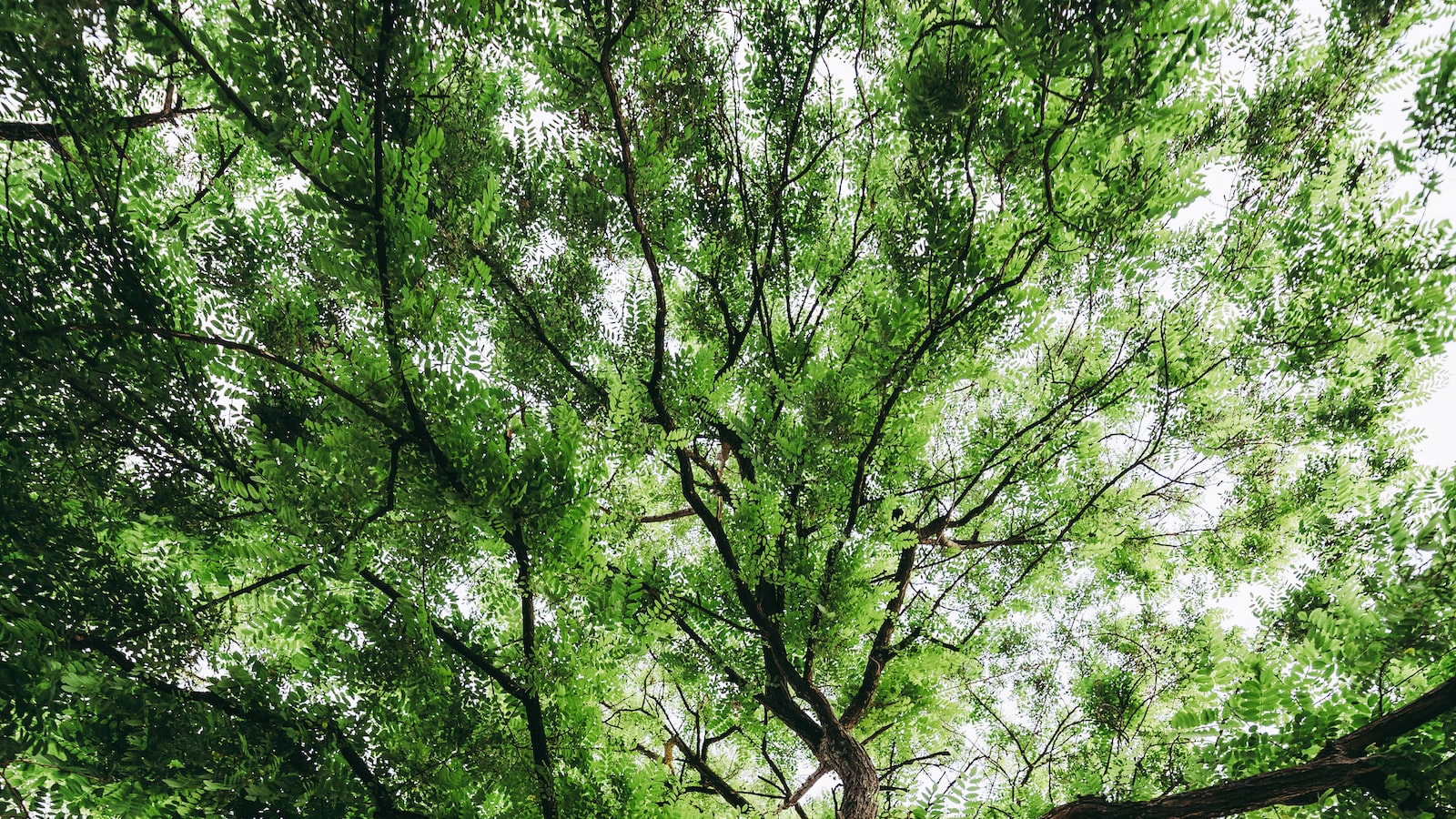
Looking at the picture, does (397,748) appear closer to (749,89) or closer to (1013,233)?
(1013,233)

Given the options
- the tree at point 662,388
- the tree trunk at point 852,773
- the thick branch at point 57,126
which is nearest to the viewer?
the tree at point 662,388

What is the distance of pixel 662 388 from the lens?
146 inches

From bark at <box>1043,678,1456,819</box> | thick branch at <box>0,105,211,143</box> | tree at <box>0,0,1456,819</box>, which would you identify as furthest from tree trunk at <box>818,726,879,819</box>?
thick branch at <box>0,105,211,143</box>

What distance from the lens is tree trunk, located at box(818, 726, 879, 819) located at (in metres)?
3.88

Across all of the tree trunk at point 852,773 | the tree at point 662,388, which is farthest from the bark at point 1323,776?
the tree trunk at point 852,773

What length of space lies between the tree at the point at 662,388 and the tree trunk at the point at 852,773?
4 centimetres

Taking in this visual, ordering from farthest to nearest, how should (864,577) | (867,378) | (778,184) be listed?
(778,184)
(864,577)
(867,378)

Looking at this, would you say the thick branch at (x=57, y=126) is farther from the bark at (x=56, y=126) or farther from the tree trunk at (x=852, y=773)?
the tree trunk at (x=852, y=773)

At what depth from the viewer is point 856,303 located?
4031 mm

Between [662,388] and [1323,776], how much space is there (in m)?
3.42

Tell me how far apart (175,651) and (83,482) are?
0.83m

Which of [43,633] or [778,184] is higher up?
[778,184]

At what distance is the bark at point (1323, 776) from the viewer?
2.00 meters

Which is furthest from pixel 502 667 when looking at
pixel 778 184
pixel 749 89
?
pixel 749 89
